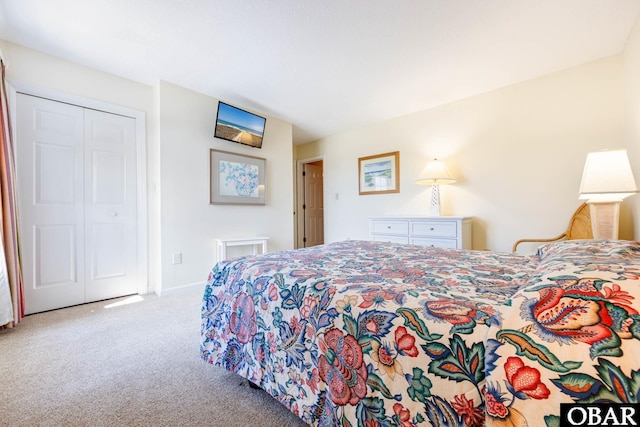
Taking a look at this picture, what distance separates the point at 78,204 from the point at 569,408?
3.62 meters

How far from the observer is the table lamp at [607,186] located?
186 centimetres

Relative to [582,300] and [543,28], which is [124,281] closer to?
[582,300]

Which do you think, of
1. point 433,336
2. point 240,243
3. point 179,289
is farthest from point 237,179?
point 433,336

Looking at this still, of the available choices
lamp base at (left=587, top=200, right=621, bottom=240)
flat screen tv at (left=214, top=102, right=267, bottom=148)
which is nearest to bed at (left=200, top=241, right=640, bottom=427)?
lamp base at (left=587, top=200, right=621, bottom=240)

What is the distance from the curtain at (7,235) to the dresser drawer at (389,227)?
141 inches

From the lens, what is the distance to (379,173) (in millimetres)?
4254

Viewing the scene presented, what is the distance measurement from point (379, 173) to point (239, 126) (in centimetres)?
217

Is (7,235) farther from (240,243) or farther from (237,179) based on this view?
(237,179)

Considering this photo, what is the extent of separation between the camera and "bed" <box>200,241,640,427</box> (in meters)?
0.53

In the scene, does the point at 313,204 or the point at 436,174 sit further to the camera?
the point at 313,204

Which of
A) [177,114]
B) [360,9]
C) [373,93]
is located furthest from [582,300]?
[177,114]

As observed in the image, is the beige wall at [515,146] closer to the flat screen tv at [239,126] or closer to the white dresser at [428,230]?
the white dresser at [428,230]

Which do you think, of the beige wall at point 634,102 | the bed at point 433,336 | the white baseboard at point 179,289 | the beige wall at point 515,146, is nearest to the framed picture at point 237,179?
the white baseboard at point 179,289

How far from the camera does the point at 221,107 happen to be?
324 centimetres
